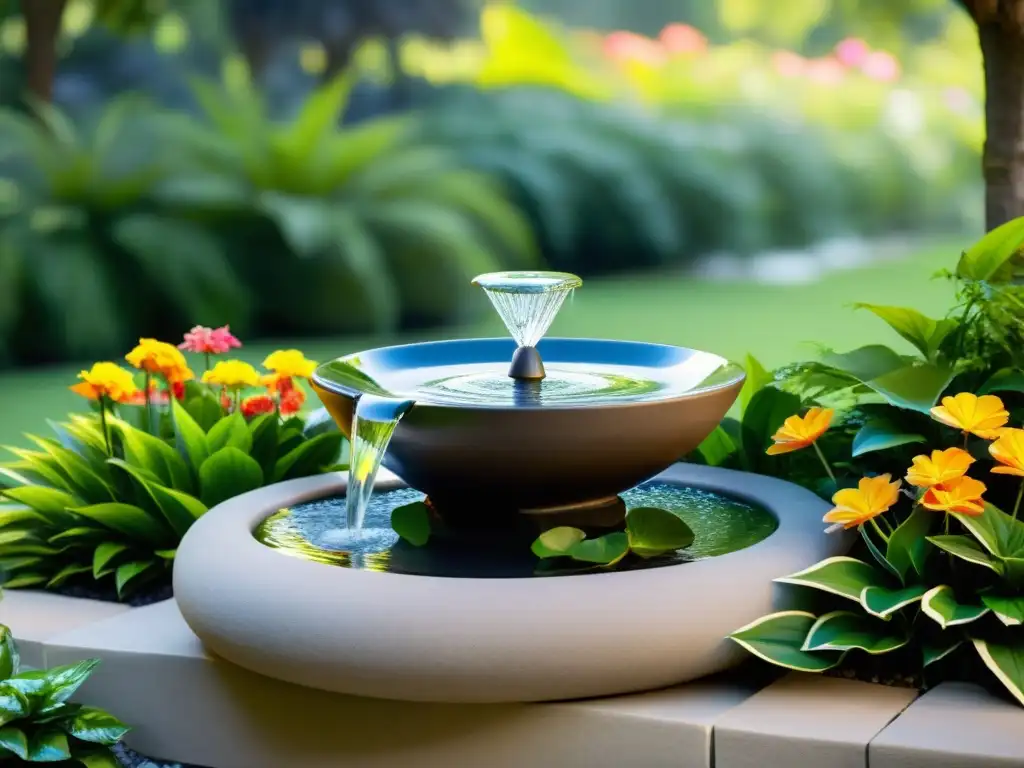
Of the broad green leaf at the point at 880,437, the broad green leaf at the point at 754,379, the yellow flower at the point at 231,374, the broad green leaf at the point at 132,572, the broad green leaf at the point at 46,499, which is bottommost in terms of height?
the broad green leaf at the point at 132,572

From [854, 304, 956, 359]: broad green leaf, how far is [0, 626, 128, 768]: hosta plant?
1542 mm

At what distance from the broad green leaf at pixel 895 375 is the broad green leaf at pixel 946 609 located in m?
0.35

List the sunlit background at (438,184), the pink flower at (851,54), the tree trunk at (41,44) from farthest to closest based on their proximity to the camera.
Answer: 1. the pink flower at (851,54)
2. the tree trunk at (41,44)
3. the sunlit background at (438,184)

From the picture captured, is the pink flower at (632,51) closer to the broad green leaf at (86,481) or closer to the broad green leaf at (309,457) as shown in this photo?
the broad green leaf at (309,457)

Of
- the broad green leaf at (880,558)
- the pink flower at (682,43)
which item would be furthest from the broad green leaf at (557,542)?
the pink flower at (682,43)

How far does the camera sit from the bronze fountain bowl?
2221 millimetres

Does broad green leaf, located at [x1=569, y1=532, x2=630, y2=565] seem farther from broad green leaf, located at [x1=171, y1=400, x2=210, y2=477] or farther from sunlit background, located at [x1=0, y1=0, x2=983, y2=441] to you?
sunlit background, located at [x1=0, y1=0, x2=983, y2=441]

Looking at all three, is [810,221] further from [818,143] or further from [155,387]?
[155,387]

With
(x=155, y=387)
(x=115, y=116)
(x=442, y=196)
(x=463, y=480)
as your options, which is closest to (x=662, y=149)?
(x=442, y=196)

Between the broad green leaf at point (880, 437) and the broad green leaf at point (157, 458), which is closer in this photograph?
the broad green leaf at point (880, 437)

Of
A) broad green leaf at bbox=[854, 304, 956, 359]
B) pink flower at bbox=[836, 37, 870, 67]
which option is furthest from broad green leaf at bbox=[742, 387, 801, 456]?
pink flower at bbox=[836, 37, 870, 67]

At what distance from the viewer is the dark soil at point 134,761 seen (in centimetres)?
232

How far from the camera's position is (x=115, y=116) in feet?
23.6

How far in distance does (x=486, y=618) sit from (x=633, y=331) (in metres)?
5.45
